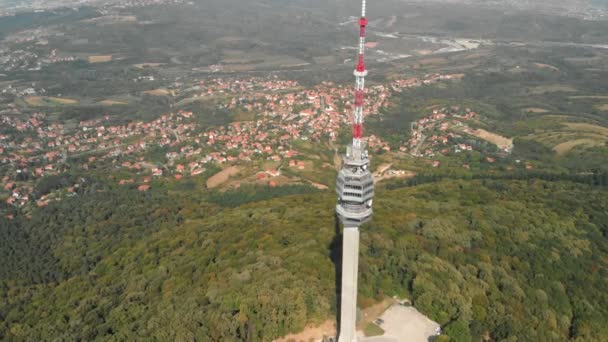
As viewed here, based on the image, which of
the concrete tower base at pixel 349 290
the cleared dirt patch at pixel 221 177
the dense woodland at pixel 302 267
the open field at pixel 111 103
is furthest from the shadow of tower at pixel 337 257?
the open field at pixel 111 103

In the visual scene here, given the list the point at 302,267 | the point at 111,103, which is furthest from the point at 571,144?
the point at 111,103

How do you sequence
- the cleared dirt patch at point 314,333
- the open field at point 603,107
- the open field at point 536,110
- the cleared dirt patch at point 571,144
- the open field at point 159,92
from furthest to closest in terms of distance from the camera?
the open field at point 159,92 < the open field at point 603,107 < the open field at point 536,110 < the cleared dirt patch at point 571,144 < the cleared dirt patch at point 314,333

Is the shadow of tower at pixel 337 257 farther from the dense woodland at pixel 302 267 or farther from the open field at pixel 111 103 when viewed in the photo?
the open field at pixel 111 103

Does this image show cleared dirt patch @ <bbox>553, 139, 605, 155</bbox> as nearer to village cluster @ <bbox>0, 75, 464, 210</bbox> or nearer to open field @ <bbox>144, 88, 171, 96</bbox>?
village cluster @ <bbox>0, 75, 464, 210</bbox>

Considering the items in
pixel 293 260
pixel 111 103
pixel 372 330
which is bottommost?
pixel 111 103

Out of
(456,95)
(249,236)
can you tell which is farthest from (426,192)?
(456,95)

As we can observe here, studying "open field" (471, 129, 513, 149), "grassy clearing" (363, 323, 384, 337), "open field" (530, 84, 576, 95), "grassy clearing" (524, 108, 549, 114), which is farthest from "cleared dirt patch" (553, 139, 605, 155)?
"grassy clearing" (363, 323, 384, 337)

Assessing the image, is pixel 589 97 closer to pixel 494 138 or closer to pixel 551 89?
pixel 551 89
